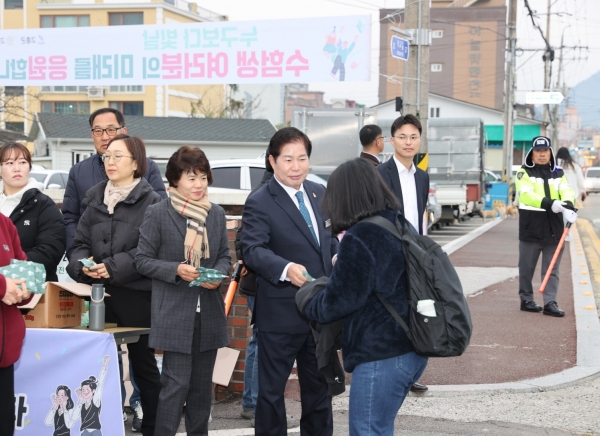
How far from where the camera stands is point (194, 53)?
37.0 feet

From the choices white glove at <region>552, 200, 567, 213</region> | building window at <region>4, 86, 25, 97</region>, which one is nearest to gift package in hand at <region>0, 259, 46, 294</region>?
white glove at <region>552, 200, 567, 213</region>

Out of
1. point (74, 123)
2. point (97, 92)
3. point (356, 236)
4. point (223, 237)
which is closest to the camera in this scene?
point (356, 236)

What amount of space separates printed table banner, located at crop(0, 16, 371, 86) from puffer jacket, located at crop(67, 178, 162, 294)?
6157 mm

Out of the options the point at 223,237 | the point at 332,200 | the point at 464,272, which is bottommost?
the point at 464,272

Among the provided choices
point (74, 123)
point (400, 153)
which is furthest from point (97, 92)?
point (400, 153)

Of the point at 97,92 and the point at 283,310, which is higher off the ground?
the point at 97,92

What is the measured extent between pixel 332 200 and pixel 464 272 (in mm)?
10661

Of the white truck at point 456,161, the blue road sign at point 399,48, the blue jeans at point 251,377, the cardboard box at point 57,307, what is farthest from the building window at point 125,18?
the cardboard box at point 57,307

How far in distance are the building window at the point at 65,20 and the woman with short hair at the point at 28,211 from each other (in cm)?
5721

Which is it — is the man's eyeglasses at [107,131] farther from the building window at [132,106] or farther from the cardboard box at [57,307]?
the building window at [132,106]

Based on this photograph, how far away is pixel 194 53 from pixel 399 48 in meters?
2.98

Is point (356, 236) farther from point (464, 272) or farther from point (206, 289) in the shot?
point (464, 272)

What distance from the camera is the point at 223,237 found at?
4.78 metres

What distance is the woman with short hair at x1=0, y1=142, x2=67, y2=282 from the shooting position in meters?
4.89
